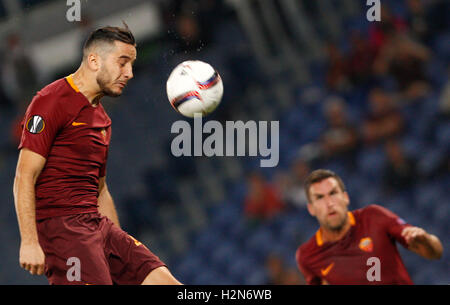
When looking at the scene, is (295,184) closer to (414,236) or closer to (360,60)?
(360,60)

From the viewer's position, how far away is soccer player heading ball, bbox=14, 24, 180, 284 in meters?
4.08

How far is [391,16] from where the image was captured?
28.9 feet

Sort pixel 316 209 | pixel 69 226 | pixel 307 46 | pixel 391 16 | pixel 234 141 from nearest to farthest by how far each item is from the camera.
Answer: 1. pixel 69 226
2. pixel 316 209
3. pixel 391 16
4. pixel 234 141
5. pixel 307 46

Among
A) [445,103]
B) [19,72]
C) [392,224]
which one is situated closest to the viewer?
[392,224]

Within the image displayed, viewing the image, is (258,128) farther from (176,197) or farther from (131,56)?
(131,56)

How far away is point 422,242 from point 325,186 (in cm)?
71

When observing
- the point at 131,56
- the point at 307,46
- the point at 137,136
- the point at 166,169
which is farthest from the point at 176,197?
the point at 131,56

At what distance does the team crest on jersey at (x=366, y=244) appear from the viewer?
5.07 metres

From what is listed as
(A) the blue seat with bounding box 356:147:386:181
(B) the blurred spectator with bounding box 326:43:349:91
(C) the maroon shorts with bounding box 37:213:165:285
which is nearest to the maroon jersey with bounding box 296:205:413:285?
(C) the maroon shorts with bounding box 37:213:165:285

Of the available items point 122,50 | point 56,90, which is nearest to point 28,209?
point 56,90

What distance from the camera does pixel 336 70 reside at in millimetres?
9461

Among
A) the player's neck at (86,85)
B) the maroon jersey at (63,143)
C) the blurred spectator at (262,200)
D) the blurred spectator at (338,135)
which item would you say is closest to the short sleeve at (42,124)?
the maroon jersey at (63,143)

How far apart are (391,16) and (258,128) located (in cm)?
225
